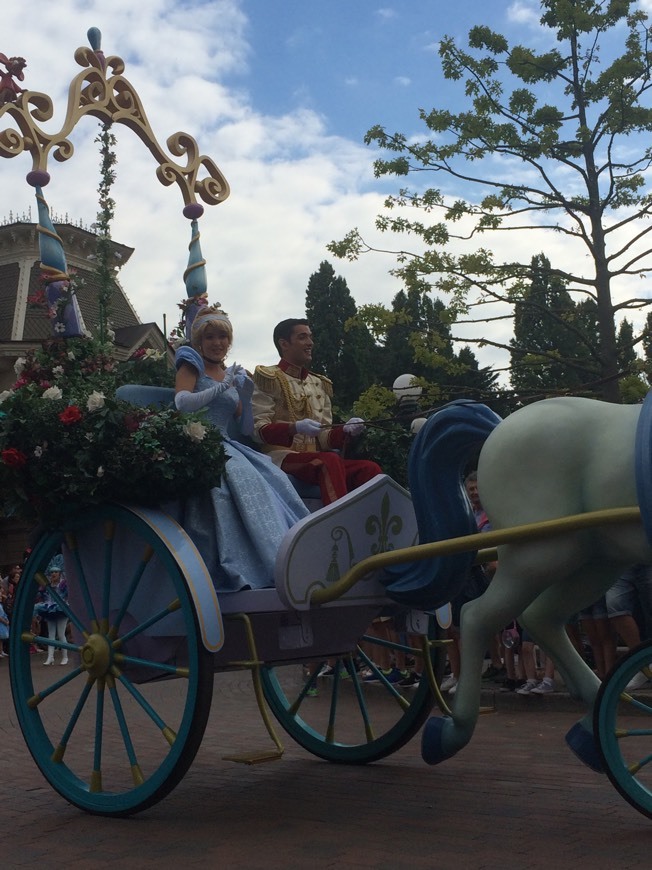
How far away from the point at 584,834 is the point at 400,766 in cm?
175

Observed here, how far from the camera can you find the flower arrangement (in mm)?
4438

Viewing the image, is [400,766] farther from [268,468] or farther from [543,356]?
[543,356]

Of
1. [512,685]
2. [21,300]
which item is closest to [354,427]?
[512,685]

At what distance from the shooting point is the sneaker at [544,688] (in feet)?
25.5

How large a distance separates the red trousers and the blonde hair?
77cm

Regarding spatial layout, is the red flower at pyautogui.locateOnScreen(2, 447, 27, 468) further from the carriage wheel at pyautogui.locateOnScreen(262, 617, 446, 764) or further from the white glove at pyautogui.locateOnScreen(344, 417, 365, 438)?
the carriage wheel at pyautogui.locateOnScreen(262, 617, 446, 764)

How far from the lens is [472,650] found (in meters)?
4.01

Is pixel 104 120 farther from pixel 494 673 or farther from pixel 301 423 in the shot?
pixel 494 673

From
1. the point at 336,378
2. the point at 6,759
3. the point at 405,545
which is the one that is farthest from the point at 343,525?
the point at 336,378

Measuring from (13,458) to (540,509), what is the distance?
2.27 meters

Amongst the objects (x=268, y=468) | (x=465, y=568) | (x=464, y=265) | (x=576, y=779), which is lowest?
(x=576, y=779)

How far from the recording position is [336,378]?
31.3 meters

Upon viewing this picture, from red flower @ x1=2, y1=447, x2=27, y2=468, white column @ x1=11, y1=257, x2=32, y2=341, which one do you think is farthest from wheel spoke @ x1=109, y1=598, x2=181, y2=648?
white column @ x1=11, y1=257, x2=32, y2=341

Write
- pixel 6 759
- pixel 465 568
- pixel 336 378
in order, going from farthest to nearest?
pixel 336 378 < pixel 6 759 < pixel 465 568
